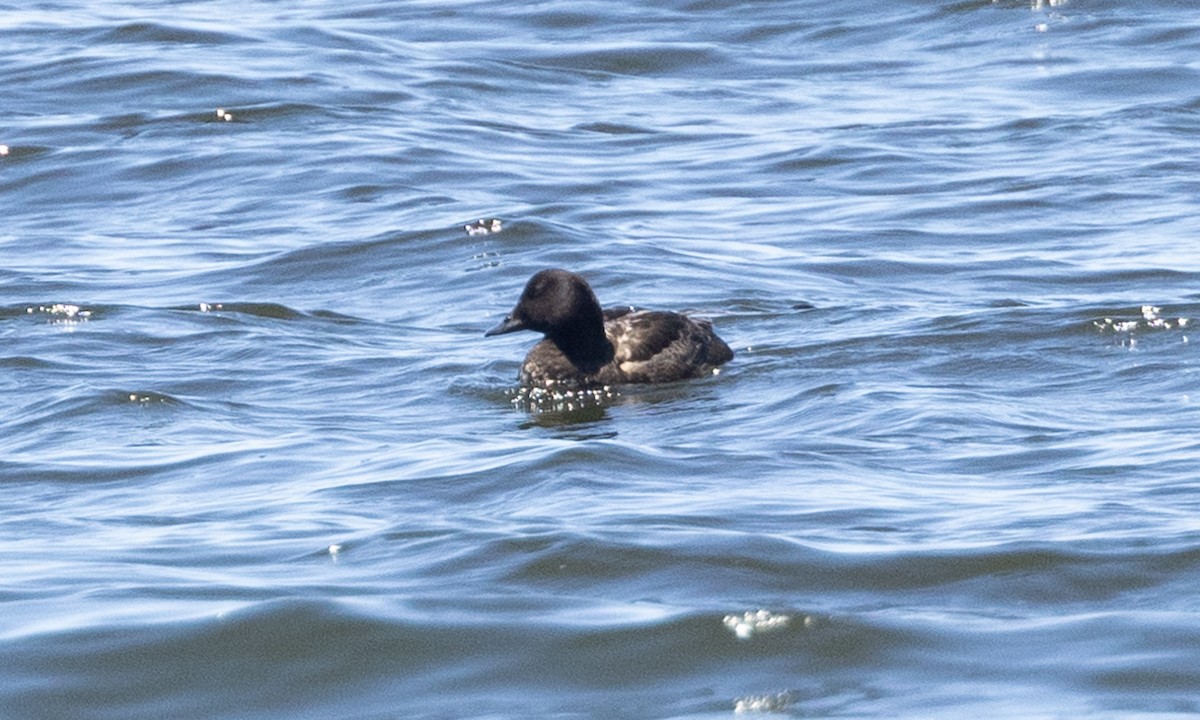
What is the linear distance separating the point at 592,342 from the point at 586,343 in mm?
35

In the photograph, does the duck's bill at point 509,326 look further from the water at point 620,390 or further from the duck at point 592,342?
the water at point 620,390

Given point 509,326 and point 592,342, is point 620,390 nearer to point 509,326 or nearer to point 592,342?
point 592,342

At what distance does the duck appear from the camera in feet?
40.8

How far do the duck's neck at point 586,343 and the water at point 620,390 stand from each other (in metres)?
0.20

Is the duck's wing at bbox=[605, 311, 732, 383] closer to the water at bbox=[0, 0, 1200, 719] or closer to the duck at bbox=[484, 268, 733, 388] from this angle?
the duck at bbox=[484, 268, 733, 388]

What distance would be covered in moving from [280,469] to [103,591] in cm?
224

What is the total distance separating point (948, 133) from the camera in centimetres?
2017

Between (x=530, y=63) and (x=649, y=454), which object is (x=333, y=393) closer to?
(x=649, y=454)

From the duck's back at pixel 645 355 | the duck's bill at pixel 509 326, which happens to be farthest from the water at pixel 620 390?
the duck's bill at pixel 509 326

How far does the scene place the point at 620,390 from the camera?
41.3 ft

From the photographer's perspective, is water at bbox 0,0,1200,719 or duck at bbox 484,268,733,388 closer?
water at bbox 0,0,1200,719

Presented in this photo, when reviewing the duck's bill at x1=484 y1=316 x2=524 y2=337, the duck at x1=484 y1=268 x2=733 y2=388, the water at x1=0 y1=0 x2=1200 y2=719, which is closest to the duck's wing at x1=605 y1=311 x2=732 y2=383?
the duck at x1=484 y1=268 x2=733 y2=388

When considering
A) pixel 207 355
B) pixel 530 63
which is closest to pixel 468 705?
pixel 207 355

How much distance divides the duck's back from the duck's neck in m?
0.03
